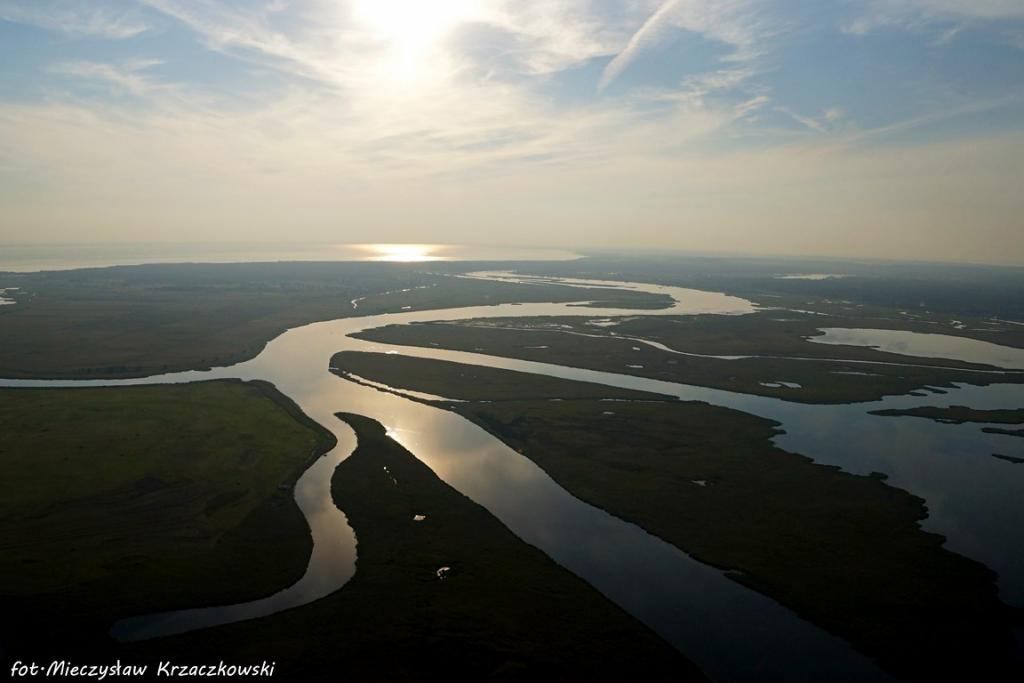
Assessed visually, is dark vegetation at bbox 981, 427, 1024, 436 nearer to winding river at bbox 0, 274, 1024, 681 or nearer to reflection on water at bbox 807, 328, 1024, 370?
winding river at bbox 0, 274, 1024, 681

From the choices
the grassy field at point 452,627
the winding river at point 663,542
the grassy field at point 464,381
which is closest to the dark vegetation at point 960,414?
the winding river at point 663,542

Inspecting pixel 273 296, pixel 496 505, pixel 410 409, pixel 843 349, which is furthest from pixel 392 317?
pixel 496 505

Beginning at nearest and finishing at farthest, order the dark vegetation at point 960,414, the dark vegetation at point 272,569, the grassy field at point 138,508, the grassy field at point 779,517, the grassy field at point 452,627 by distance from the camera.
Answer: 1. the grassy field at point 452,627
2. the dark vegetation at point 272,569
3. the grassy field at point 779,517
4. the grassy field at point 138,508
5. the dark vegetation at point 960,414

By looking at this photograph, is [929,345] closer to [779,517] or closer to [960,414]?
[960,414]

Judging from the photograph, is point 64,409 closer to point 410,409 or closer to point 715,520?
point 410,409

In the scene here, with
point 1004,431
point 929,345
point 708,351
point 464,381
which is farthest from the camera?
point 929,345

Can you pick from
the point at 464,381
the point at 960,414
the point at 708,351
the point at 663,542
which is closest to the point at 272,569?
the point at 663,542

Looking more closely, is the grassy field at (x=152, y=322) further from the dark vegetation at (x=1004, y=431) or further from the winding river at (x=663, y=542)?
the dark vegetation at (x=1004, y=431)
